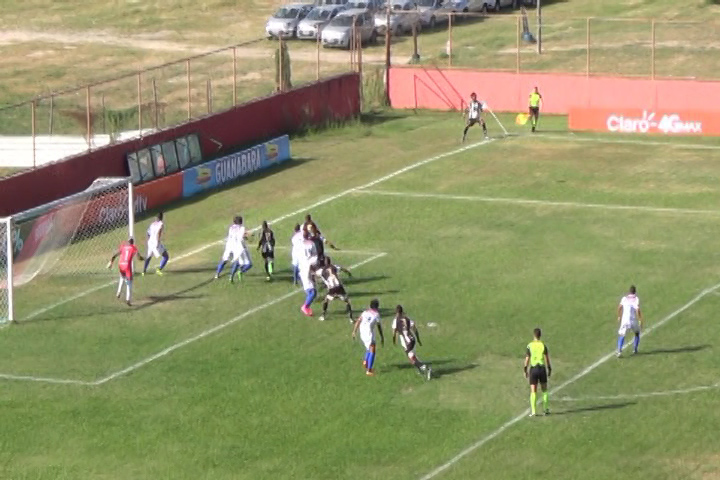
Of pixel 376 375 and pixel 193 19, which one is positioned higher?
pixel 193 19

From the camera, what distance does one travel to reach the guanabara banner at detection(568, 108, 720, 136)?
6538cm

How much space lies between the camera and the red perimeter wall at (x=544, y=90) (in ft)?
222

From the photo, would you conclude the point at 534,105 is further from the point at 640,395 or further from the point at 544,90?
the point at 640,395

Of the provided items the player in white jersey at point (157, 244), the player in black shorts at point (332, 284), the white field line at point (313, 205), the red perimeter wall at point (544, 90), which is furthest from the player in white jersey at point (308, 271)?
the red perimeter wall at point (544, 90)

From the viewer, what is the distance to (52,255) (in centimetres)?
4778

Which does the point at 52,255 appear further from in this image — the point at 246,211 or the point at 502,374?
the point at 502,374

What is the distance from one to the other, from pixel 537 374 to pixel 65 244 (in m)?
18.1

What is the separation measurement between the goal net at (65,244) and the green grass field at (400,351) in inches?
8.6

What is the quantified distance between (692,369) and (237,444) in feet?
34.4

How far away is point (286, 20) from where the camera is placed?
87625 millimetres

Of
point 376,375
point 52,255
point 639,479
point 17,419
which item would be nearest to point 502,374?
point 376,375

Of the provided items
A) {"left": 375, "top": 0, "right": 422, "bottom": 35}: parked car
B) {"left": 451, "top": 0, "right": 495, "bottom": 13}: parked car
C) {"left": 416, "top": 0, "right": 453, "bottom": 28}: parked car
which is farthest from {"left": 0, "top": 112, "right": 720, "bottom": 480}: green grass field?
{"left": 451, "top": 0, "right": 495, "bottom": 13}: parked car

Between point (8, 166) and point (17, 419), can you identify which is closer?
point (17, 419)

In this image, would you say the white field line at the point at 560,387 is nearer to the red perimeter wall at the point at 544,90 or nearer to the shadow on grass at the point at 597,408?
the shadow on grass at the point at 597,408
